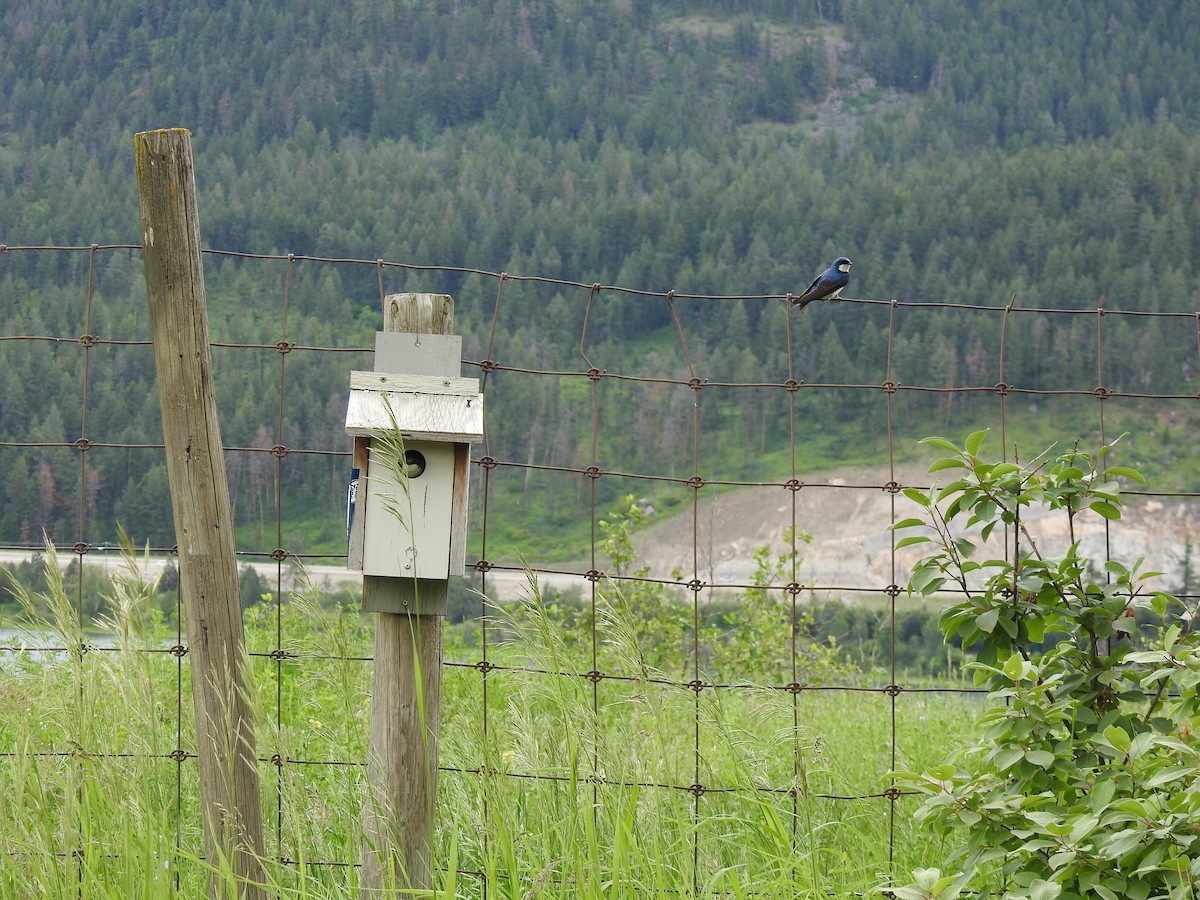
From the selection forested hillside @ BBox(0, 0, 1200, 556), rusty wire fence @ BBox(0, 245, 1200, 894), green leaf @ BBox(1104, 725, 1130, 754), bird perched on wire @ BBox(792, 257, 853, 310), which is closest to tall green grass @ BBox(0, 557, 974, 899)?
rusty wire fence @ BBox(0, 245, 1200, 894)

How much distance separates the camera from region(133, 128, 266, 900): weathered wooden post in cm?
265

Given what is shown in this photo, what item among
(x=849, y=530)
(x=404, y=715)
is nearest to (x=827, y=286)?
(x=404, y=715)

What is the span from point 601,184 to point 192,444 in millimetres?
84631

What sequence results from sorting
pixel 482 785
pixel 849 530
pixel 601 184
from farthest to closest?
pixel 601 184, pixel 849 530, pixel 482 785

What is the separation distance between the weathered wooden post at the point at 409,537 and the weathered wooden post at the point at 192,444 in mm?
340

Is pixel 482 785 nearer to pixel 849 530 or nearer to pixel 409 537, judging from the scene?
pixel 409 537

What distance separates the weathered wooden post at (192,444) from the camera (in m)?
2.65

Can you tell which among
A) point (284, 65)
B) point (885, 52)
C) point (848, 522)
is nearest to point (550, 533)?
point (848, 522)

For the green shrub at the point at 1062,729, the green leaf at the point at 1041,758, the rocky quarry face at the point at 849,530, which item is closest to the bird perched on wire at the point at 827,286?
the green shrub at the point at 1062,729

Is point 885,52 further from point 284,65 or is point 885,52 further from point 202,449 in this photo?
point 202,449

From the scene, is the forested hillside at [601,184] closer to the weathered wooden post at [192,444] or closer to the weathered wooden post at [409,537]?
the weathered wooden post at [192,444]

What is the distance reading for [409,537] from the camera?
2.54m

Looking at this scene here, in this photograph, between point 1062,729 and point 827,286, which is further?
point 827,286

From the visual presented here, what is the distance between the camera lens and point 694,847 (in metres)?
2.21
